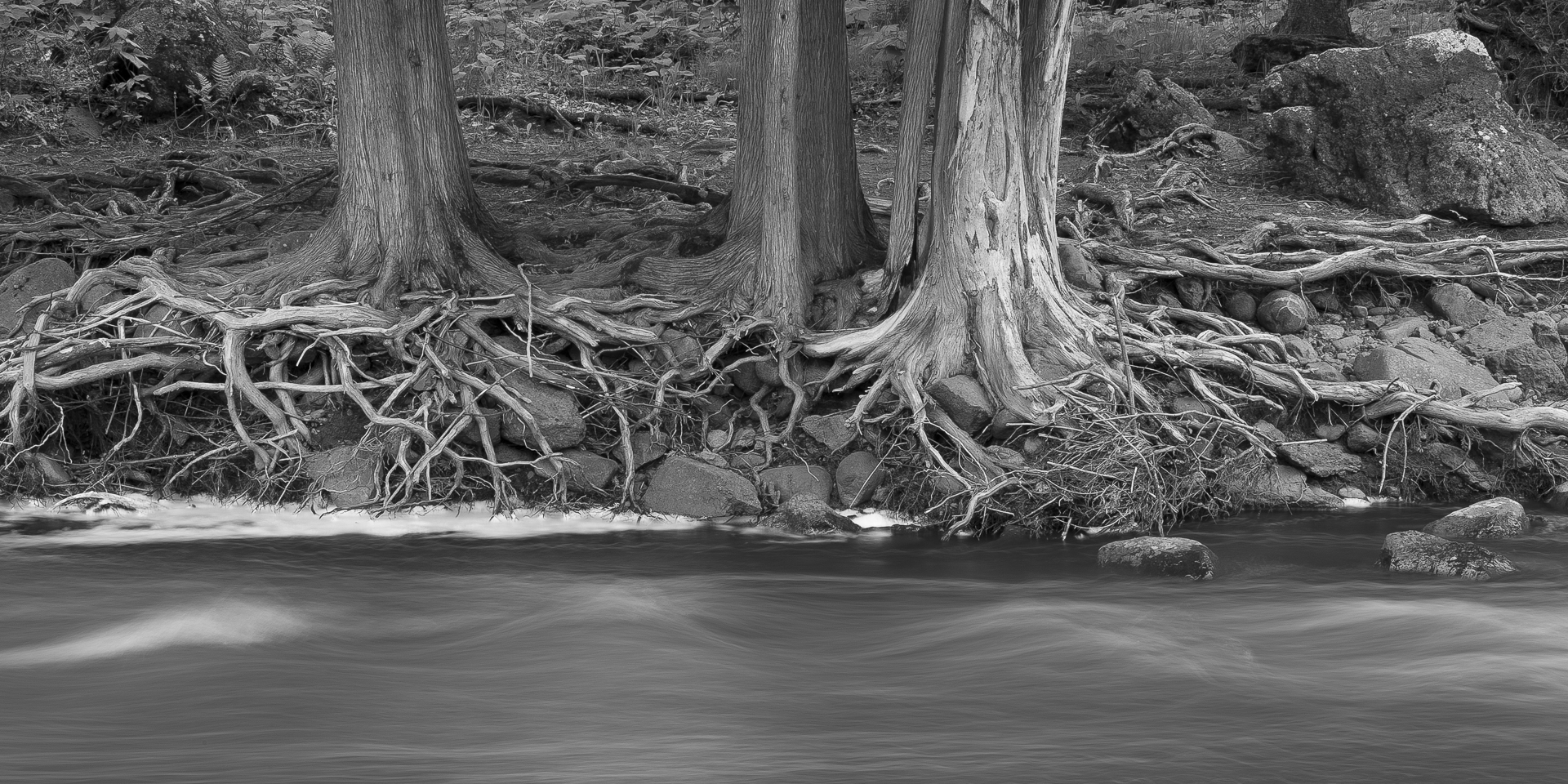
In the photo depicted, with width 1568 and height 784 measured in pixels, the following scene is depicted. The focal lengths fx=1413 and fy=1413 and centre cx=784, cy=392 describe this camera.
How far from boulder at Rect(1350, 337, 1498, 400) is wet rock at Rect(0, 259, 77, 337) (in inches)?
330

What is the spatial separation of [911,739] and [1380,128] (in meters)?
8.52

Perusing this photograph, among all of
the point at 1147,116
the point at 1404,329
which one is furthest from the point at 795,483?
the point at 1147,116

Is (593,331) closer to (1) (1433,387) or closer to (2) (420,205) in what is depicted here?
(2) (420,205)

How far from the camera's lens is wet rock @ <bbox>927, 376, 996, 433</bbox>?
7863 mm

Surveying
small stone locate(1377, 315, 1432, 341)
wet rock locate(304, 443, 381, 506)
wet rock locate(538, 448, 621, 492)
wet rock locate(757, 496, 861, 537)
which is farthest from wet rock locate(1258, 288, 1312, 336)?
wet rock locate(304, 443, 381, 506)

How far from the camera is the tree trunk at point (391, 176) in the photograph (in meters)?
8.86

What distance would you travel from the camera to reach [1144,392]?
797 cm

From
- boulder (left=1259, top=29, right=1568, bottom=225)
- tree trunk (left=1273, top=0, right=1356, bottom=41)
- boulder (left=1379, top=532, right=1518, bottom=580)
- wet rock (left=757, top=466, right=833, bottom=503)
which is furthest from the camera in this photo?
tree trunk (left=1273, top=0, right=1356, bottom=41)

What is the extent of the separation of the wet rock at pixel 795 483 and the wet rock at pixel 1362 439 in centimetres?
313

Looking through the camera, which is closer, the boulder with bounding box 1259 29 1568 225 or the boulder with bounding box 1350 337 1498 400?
the boulder with bounding box 1350 337 1498 400

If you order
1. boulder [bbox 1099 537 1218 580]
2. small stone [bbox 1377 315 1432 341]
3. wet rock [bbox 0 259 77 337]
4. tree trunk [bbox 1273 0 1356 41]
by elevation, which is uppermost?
tree trunk [bbox 1273 0 1356 41]

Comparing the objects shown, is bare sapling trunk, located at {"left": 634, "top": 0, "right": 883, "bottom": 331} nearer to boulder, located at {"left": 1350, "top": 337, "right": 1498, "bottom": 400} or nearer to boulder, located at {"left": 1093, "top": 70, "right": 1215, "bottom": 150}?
boulder, located at {"left": 1350, "top": 337, "right": 1498, "bottom": 400}

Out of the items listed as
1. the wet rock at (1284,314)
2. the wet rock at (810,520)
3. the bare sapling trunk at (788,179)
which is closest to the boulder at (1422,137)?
the wet rock at (1284,314)

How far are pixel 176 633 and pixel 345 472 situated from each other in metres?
1.86
